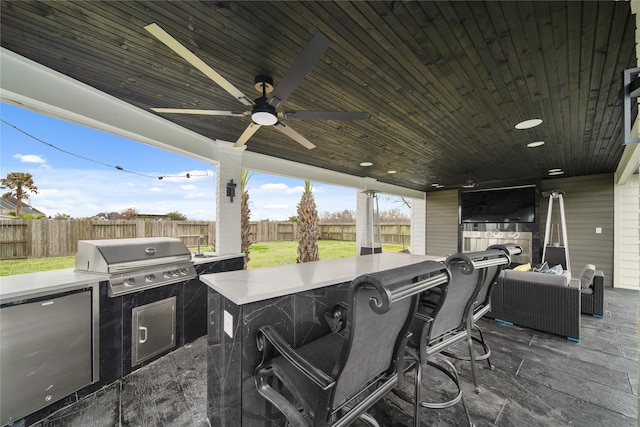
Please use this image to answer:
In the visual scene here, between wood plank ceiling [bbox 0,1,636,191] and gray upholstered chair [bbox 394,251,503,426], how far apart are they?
1442 millimetres

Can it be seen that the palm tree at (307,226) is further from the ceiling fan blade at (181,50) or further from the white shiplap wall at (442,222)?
the ceiling fan blade at (181,50)

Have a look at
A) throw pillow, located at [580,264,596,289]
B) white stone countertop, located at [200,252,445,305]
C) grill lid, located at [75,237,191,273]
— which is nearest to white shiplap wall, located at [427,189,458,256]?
throw pillow, located at [580,264,596,289]

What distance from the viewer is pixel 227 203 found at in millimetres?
3750

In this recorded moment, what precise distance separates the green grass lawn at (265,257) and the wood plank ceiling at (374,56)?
1935 mm

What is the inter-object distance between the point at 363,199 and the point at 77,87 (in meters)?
5.48

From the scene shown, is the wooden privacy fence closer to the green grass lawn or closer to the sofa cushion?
the green grass lawn

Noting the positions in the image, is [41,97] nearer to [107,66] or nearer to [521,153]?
[107,66]

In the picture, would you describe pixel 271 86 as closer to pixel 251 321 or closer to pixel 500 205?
pixel 251 321

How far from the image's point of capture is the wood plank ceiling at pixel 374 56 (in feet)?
4.80

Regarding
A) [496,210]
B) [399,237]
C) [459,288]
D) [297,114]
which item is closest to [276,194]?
[399,237]

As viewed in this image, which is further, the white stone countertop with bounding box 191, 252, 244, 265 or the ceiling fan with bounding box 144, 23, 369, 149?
the white stone countertop with bounding box 191, 252, 244, 265

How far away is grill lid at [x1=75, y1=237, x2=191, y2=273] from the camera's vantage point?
85.9 inches

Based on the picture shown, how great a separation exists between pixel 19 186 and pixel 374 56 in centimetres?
365

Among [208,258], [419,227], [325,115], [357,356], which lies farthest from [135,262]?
[419,227]
